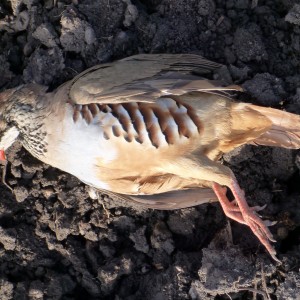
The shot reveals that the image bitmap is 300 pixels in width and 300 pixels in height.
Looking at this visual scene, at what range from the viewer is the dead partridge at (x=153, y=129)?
13.5 ft

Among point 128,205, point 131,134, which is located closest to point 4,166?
point 128,205

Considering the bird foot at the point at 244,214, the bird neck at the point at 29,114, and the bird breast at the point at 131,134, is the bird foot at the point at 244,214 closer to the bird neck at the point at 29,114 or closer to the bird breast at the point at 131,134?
the bird breast at the point at 131,134

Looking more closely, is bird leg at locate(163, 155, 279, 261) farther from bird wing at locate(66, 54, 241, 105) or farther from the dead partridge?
bird wing at locate(66, 54, 241, 105)

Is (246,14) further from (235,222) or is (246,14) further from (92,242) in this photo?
(92,242)

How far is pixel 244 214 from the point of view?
446 cm

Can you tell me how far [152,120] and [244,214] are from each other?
3.37 ft

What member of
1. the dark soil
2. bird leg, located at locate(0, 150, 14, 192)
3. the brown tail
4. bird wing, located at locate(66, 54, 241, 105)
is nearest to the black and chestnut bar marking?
bird wing, located at locate(66, 54, 241, 105)

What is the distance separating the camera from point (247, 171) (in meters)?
4.79

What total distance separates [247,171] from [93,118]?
4.53 ft

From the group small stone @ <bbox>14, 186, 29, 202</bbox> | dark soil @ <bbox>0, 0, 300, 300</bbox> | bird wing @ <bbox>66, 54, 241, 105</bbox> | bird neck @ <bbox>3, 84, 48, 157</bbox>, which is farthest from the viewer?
small stone @ <bbox>14, 186, 29, 202</bbox>

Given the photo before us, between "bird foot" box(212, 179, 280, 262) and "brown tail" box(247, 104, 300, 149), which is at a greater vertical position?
"brown tail" box(247, 104, 300, 149)

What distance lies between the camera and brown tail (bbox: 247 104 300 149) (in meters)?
4.26

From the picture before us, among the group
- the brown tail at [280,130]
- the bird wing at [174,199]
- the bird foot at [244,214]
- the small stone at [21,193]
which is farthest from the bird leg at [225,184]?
the small stone at [21,193]

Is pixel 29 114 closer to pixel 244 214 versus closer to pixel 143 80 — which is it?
pixel 143 80
